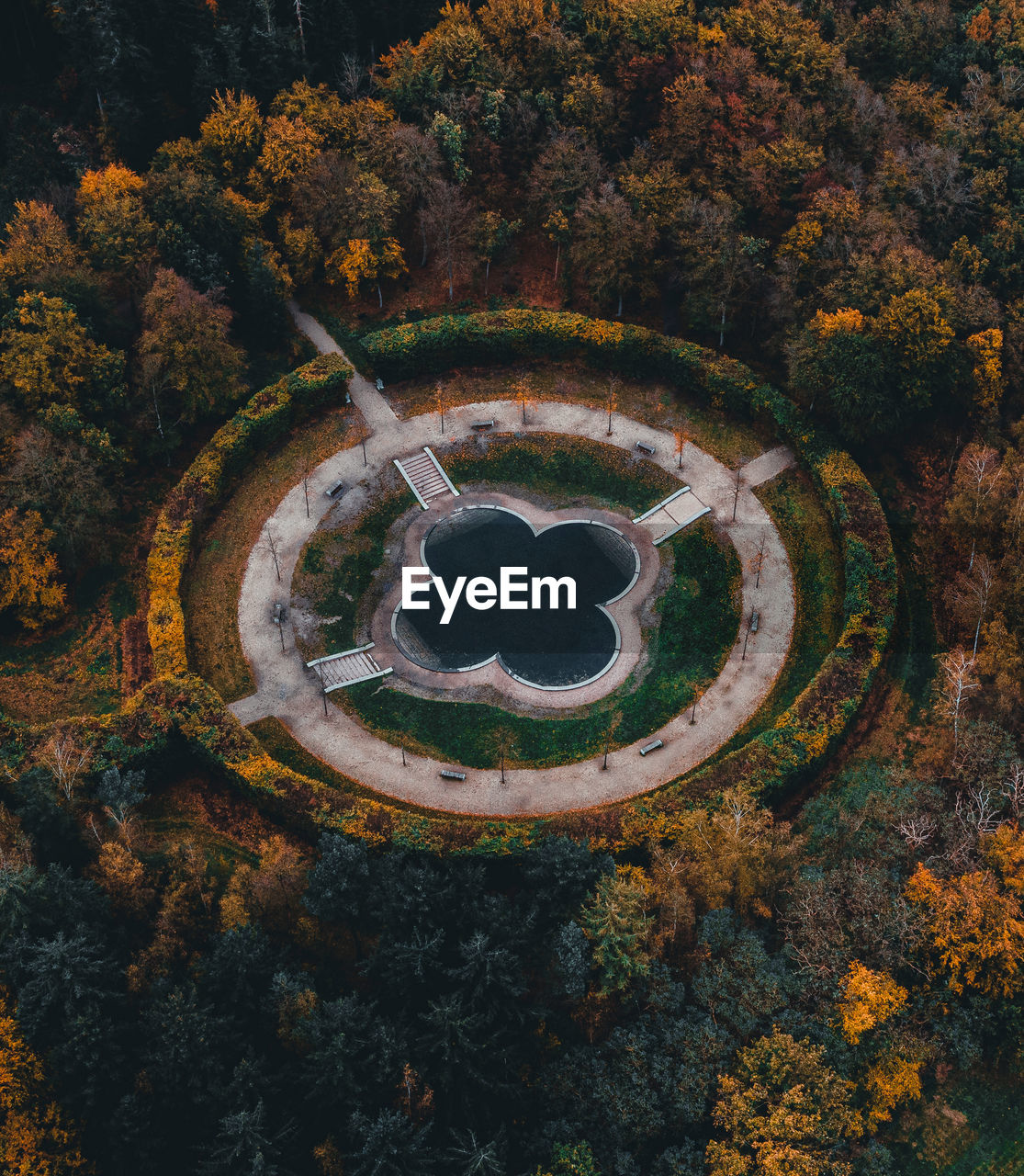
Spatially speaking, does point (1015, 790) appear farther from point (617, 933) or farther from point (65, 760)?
point (65, 760)

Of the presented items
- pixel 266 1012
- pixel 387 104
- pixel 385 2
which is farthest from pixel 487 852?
pixel 385 2

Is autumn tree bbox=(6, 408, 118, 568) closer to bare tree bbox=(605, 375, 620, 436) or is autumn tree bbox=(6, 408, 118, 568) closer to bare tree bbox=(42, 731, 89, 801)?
bare tree bbox=(42, 731, 89, 801)

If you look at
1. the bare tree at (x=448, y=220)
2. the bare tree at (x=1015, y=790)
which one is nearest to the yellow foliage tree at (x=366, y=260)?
the bare tree at (x=448, y=220)

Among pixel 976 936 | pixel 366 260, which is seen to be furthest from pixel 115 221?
pixel 976 936

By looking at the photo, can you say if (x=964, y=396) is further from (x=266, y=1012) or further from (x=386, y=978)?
(x=266, y=1012)

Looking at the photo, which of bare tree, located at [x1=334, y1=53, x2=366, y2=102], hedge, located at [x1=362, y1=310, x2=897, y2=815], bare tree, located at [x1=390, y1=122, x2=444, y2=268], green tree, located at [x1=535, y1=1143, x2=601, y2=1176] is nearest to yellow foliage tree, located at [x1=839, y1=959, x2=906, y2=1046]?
hedge, located at [x1=362, y1=310, x2=897, y2=815]

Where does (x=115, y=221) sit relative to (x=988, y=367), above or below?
above
